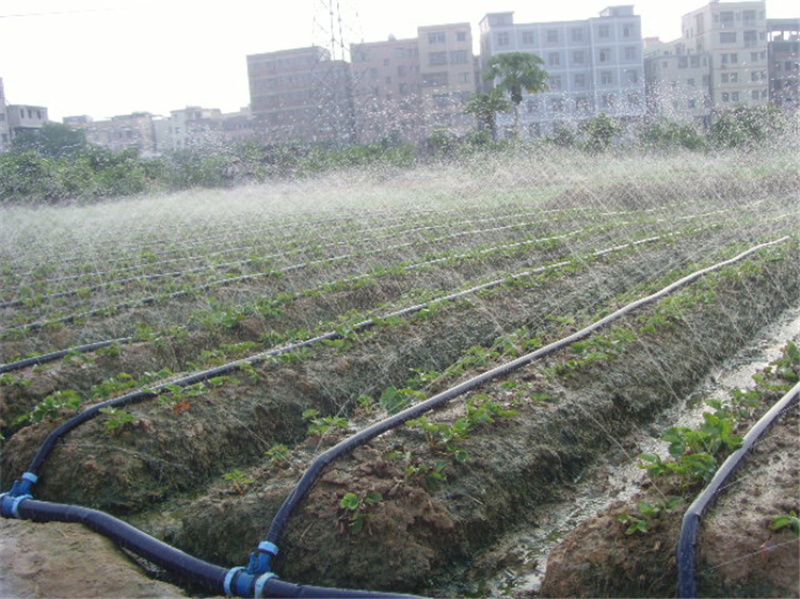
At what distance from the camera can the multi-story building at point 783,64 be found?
29.8 meters

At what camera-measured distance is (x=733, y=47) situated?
32125mm

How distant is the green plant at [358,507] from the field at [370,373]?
0.7 inches

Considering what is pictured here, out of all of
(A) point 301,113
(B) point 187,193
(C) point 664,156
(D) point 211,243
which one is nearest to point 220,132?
(A) point 301,113

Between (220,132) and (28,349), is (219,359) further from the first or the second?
(220,132)

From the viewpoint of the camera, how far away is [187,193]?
35.4 m

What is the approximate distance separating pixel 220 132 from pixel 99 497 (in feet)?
143

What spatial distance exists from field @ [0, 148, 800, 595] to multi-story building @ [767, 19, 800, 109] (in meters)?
18.8

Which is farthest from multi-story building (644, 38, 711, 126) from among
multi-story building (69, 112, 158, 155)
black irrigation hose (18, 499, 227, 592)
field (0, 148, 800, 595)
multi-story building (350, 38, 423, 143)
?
black irrigation hose (18, 499, 227, 592)

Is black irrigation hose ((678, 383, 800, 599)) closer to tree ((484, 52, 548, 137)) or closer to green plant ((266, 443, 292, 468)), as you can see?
green plant ((266, 443, 292, 468))

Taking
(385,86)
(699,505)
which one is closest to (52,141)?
(385,86)

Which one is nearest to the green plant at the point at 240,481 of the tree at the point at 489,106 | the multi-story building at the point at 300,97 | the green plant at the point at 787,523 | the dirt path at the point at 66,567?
the dirt path at the point at 66,567

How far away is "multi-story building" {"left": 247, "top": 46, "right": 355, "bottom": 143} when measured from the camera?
42.5 meters

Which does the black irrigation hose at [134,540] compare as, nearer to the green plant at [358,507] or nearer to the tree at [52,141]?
the green plant at [358,507]

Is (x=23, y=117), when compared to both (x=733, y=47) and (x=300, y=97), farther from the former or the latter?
(x=733, y=47)
